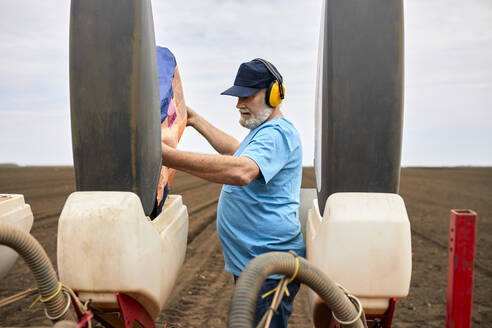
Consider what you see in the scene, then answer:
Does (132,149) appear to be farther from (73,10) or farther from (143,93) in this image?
(73,10)

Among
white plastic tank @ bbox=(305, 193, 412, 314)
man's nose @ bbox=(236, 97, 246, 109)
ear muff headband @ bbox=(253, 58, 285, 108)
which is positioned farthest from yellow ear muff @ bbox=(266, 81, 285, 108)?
white plastic tank @ bbox=(305, 193, 412, 314)

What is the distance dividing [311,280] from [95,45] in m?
1.21

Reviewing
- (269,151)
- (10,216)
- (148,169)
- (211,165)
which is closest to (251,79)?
(269,151)

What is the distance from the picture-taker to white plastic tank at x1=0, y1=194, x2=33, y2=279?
7.16 feet

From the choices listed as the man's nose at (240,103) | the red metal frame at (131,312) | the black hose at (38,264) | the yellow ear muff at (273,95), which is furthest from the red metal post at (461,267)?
the black hose at (38,264)

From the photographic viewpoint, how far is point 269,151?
2123 mm

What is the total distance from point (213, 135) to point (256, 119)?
803 millimetres

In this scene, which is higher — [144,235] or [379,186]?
[379,186]

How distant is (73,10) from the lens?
1.74m

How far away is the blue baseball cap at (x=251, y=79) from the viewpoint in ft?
7.51

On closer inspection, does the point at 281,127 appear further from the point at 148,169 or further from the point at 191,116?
the point at 191,116

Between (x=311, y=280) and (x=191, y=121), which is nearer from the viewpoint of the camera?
(x=311, y=280)

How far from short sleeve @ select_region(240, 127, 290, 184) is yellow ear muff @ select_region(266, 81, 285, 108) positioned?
0.62 ft

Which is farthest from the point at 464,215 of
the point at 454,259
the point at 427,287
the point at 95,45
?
the point at 427,287
